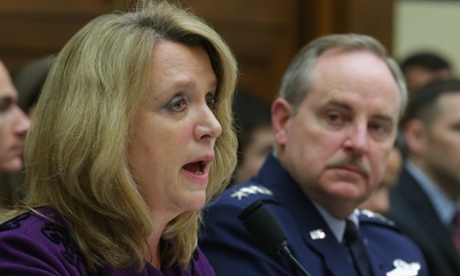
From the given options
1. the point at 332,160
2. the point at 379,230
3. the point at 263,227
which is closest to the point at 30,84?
the point at 332,160

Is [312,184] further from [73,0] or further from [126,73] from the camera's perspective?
[73,0]

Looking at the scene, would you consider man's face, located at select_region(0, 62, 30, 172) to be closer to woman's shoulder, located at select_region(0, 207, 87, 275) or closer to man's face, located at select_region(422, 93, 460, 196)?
woman's shoulder, located at select_region(0, 207, 87, 275)

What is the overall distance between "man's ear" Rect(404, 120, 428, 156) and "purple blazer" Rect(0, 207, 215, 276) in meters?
2.88

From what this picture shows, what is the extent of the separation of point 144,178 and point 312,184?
82 centimetres

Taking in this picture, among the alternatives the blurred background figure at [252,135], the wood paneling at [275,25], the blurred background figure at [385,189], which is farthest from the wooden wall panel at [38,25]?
the blurred background figure at [385,189]

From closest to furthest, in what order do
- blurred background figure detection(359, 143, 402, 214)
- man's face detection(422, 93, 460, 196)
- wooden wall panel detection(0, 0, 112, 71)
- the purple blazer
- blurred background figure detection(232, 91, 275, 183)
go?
the purple blazer
blurred background figure detection(232, 91, 275, 183)
blurred background figure detection(359, 143, 402, 214)
wooden wall panel detection(0, 0, 112, 71)
man's face detection(422, 93, 460, 196)

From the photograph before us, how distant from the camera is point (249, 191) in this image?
99.9 inches

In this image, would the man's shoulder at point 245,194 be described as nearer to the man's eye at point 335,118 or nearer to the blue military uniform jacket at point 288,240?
the blue military uniform jacket at point 288,240

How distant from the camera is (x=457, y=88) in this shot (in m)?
4.57

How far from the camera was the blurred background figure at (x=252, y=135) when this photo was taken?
11.8 feet

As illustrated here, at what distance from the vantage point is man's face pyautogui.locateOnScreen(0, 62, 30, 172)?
10.1 feet

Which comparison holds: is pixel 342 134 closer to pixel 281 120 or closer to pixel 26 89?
pixel 281 120

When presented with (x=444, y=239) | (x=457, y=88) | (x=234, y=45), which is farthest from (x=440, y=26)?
(x=444, y=239)

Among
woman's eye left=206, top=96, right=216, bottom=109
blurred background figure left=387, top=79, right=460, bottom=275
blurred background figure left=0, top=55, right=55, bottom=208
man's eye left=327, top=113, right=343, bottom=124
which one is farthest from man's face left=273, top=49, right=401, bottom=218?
blurred background figure left=387, top=79, right=460, bottom=275
